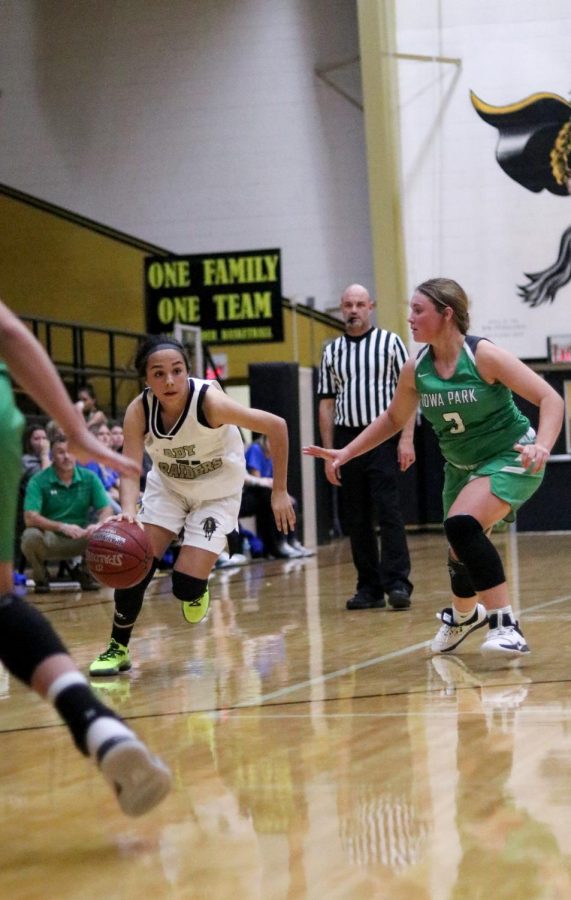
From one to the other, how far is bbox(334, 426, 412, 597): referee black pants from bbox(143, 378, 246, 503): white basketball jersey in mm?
1922

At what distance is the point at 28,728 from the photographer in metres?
4.12

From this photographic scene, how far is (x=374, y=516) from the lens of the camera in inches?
298

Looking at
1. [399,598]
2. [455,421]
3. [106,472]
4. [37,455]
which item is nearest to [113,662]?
[455,421]

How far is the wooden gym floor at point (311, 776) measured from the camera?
2.49 meters

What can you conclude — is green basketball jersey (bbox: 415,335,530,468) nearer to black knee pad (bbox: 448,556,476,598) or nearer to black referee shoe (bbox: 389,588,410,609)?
black knee pad (bbox: 448,556,476,598)

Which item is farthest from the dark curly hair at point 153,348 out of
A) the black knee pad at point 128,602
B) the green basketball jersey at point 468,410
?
the green basketball jersey at point 468,410

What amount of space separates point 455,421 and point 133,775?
2.75 meters

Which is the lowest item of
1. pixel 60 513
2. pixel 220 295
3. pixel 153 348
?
pixel 60 513

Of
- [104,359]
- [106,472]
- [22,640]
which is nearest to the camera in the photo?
[22,640]

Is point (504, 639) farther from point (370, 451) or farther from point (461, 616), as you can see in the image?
point (370, 451)

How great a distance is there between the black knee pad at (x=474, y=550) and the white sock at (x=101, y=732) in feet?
8.08

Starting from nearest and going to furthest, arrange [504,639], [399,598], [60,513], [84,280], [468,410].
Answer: [504,639] → [468,410] → [399,598] → [60,513] → [84,280]

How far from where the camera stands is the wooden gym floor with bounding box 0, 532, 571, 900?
98.0 inches

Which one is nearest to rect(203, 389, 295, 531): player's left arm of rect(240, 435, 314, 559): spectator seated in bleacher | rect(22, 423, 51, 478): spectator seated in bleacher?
rect(22, 423, 51, 478): spectator seated in bleacher
